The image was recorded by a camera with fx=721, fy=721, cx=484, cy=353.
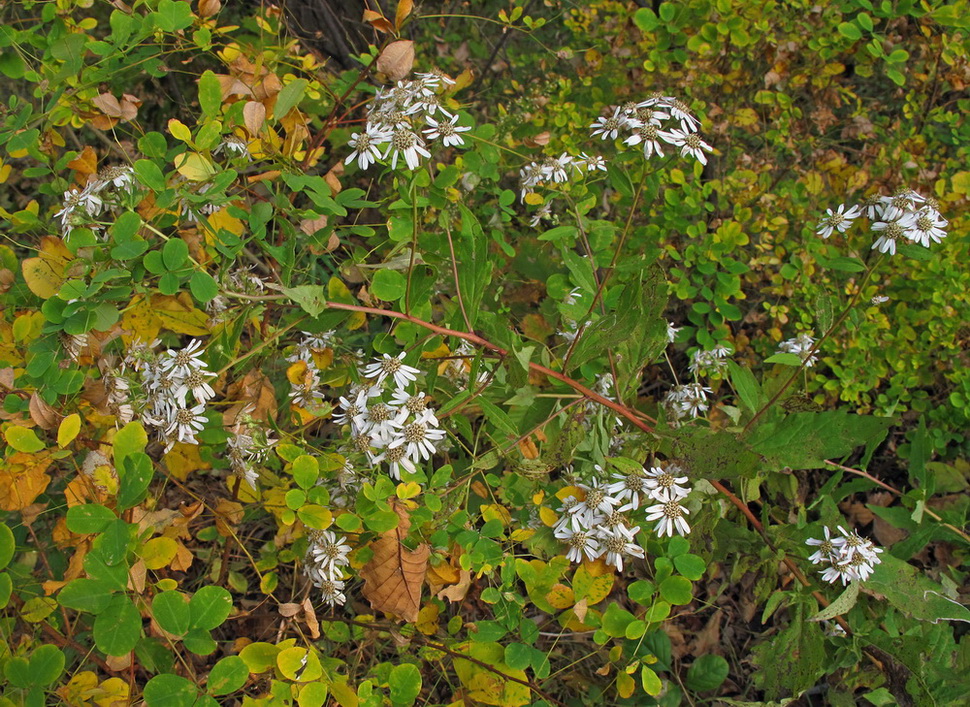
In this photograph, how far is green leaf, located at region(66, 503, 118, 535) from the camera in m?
1.38

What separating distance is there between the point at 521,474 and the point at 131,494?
0.90 metres

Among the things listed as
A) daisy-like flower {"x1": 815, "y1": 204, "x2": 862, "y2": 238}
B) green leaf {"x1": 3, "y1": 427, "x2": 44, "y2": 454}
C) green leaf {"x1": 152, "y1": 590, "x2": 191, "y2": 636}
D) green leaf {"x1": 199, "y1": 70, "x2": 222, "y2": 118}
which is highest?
green leaf {"x1": 199, "y1": 70, "x2": 222, "y2": 118}

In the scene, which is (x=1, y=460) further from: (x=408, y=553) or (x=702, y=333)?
(x=702, y=333)

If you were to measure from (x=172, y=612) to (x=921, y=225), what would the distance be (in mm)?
2110

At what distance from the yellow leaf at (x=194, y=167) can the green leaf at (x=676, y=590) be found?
1.38m

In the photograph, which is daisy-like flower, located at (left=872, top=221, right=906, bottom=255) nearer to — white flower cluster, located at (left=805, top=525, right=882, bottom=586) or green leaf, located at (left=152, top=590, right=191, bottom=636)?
white flower cluster, located at (left=805, top=525, right=882, bottom=586)

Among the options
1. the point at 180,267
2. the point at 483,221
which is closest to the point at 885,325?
the point at 483,221

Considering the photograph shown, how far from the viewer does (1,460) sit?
1.74m

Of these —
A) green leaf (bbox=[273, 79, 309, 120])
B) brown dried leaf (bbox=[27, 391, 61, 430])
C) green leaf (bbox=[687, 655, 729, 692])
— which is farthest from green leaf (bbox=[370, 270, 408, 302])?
green leaf (bbox=[687, 655, 729, 692])

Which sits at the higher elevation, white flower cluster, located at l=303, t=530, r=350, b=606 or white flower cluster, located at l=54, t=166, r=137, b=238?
white flower cluster, located at l=54, t=166, r=137, b=238

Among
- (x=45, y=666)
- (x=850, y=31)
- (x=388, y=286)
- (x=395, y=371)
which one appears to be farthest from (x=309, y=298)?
(x=850, y=31)

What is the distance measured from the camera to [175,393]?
1682mm

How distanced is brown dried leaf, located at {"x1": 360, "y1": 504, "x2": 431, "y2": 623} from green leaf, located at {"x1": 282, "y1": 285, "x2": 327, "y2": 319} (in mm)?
534

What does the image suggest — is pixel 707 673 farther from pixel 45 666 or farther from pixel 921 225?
pixel 45 666
